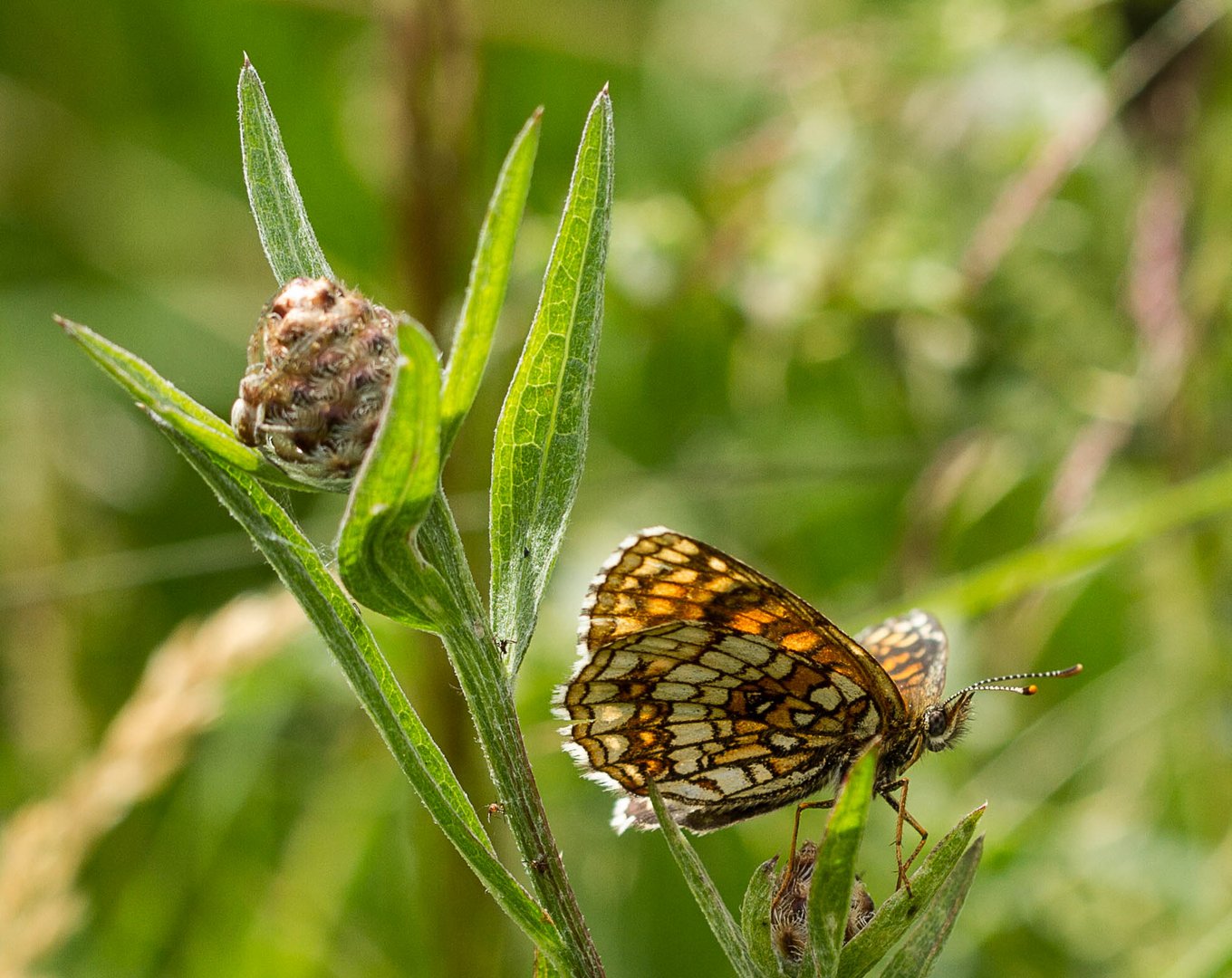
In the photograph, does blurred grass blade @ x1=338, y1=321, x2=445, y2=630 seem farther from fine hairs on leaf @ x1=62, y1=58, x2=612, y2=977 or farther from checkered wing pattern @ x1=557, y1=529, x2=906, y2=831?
checkered wing pattern @ x1=557, y1=529, x2=906, y2=831

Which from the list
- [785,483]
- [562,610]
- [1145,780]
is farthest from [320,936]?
[1145,780]

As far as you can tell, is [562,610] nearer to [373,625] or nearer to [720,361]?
[373,625]

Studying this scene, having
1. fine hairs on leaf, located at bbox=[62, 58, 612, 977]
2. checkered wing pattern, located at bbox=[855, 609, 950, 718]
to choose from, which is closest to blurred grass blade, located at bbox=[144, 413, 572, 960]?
fine hairs on leaf, located at bbox=[62, 58, 612, 977]

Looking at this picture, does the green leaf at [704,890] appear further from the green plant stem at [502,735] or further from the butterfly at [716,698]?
the butterfly at [716,698]

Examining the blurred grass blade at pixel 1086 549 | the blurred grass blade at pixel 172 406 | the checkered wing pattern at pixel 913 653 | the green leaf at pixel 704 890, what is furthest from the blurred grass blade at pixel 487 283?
the blurred grass blade at pixel 1086 549

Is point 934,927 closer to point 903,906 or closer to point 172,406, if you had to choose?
point 903,906

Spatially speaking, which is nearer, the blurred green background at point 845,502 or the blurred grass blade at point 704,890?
the blurred grass blade at point 704,890
